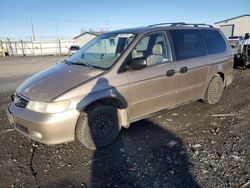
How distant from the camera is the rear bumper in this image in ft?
11.4

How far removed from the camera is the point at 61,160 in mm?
3801

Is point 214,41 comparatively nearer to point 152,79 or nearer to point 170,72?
point 170,72

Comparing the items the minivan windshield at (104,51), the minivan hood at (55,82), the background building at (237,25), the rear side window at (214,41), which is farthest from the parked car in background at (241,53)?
the background building at (237,25)

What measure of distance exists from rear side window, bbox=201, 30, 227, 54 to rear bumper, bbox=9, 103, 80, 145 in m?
3.73

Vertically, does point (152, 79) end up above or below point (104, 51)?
below

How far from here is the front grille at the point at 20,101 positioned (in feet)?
12.5

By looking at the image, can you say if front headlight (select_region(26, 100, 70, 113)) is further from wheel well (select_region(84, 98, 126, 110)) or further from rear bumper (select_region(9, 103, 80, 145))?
wheel well (select_region(84, 98, 126, 110))

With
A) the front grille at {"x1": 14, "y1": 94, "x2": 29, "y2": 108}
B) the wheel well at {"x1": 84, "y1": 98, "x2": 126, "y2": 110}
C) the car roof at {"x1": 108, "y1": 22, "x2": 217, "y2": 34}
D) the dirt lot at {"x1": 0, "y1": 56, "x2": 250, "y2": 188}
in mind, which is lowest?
the dirt lot at {"x1": 0, "y1": 56, "x2": 250, "y2": 188}

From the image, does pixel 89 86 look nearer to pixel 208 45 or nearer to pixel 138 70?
pixel 138 70

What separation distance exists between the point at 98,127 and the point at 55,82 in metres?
1.03

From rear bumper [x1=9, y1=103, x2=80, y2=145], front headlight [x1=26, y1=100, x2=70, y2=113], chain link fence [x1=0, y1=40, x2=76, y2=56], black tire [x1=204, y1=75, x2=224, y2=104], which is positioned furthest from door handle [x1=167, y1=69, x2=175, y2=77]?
chain link fence [x1=0, y1=40, x2=76, y2=56]

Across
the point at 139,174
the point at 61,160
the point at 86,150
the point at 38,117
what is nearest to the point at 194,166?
the point at 139,174

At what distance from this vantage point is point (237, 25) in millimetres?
30188

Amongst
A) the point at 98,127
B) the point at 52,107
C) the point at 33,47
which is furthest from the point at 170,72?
the point at 33,47
